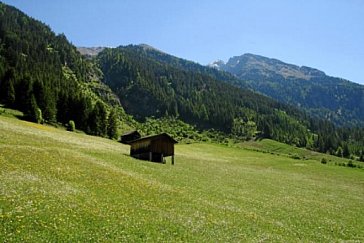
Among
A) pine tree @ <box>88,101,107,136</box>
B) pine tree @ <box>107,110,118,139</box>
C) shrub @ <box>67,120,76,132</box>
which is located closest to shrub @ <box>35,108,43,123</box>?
shrub @ <box>67,120,76,132</box>

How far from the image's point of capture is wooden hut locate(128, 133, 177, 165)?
66.5 metres

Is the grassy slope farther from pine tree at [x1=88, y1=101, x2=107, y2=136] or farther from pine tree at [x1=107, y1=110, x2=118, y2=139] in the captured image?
pine tree at [x1=107, y1=110, x2=118, y2=139]

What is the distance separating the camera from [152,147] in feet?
219

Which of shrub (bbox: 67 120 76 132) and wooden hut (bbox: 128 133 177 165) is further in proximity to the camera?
shrub (bbox: 67 120 76 132)

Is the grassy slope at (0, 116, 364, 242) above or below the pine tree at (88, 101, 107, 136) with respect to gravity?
below

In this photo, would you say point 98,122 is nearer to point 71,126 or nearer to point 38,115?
point 71,126

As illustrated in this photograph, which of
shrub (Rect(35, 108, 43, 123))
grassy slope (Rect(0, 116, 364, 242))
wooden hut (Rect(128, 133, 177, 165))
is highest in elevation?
shrub (Rect(35, 108, 43, 123))

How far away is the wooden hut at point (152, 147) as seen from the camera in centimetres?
6647

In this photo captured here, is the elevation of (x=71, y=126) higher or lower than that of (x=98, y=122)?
lower

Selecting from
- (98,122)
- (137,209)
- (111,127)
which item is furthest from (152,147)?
(111,127)

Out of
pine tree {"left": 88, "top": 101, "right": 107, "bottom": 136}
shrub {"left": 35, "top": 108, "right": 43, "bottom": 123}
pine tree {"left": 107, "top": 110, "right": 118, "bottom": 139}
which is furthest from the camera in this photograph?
pine tree {"left": 107, "top": 110, "right": 118, "bottom": 139}

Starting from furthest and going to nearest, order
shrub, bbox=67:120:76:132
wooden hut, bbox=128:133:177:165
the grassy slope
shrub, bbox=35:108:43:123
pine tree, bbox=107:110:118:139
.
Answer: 1. pine tree, bbox=107:110:118:139
2. shrub, bbox=67:120:76:132
3. shrub, bbox=35:108:43:123
4. wooden hut, bbox=128:133:177:165
5. the grassy slope

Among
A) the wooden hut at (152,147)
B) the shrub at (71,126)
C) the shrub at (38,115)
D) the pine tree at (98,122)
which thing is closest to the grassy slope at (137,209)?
the wooden hut at (152,147)

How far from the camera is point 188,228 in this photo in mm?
23719
